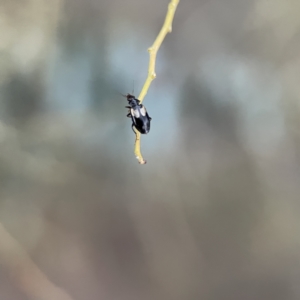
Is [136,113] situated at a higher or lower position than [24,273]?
higher

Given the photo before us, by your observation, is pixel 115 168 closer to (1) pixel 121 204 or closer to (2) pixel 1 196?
(1) pixel 121 204

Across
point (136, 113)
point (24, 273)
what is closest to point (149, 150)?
point (136, 113)

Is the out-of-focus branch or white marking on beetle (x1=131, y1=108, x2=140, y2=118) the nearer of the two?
white marking on beetle (x1=131, y1=108, x2=140, y2=118)

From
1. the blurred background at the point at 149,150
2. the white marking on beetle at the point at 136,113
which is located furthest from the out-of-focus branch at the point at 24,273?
the white marking on beetle at the point at 136,113

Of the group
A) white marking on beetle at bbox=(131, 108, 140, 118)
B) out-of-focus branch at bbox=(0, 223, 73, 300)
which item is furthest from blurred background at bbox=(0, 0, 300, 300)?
white marking on beetle at bbox=(131, 108, 140, 118)

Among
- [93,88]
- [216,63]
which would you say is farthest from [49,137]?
[216,63]

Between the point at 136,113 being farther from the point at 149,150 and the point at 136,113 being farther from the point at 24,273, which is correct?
the point at 24,273

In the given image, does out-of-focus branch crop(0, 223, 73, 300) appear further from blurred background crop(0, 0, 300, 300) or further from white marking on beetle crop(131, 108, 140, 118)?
white marking on beetle crop(131, 108, 140, 118)
